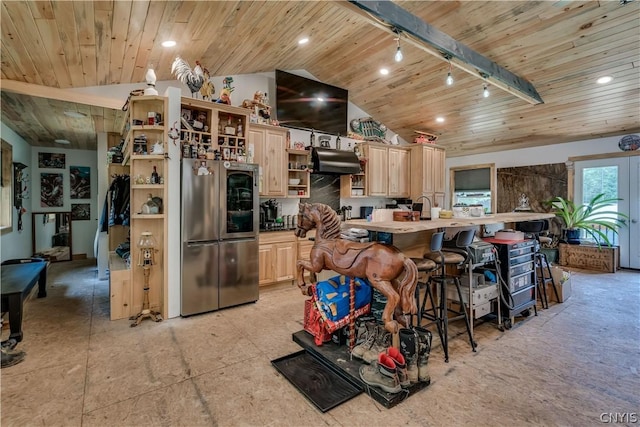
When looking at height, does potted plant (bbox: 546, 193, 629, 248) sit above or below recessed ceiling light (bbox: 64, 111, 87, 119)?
below

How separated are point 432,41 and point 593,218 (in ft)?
17.7

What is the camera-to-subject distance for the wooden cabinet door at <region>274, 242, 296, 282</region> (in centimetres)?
461

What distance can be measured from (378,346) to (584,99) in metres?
5.31

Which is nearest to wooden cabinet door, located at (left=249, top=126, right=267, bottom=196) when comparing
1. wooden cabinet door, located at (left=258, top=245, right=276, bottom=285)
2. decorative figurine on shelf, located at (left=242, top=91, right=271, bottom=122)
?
decorative figurine on shelf, located at (left=242, top=91, right=271, bottom=122)

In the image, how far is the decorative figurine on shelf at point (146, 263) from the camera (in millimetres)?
3355

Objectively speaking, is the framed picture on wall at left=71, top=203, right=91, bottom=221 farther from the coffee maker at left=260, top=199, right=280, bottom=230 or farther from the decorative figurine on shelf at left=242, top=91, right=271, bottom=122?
the decorative figurine on shelf at left=242, top=91, right=271, bottom=122

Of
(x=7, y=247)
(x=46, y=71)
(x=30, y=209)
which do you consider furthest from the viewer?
(x=30, y=209)

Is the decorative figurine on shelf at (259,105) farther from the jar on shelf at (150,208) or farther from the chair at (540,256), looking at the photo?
the chair at (540,256)

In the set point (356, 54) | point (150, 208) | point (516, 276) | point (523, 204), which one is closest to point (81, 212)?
point (150, 208)

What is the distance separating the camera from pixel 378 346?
2357 mm

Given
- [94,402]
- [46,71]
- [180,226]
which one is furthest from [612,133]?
[46,71]

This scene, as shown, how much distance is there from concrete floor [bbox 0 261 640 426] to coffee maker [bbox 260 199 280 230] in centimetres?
165

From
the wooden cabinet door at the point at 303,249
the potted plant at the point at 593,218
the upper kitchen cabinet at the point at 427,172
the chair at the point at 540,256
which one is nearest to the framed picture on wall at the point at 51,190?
the wooden cabinet door at the point at 303,249

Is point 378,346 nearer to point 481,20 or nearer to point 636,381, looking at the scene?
point 636,381
